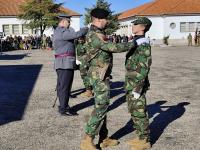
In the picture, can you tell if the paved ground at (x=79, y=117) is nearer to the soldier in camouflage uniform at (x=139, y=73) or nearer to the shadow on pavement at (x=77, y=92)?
the shadow on pavement at (x=77, y=92)

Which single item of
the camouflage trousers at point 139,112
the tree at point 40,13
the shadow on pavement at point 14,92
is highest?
the tree at point 40,13

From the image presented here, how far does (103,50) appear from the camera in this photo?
577cm

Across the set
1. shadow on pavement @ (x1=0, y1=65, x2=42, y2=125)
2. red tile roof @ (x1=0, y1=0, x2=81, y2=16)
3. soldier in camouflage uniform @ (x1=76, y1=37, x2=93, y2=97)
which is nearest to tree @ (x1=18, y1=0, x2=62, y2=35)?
red tile roof @ (x1=0, y1=0, x2=81, y2=16)

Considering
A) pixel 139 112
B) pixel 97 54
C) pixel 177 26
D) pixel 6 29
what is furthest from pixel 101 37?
pixel 177 26

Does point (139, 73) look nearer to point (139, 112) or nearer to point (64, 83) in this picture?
point (139, 112)

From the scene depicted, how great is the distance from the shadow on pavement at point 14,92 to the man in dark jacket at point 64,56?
2.88 ft

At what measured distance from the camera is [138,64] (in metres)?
5.94

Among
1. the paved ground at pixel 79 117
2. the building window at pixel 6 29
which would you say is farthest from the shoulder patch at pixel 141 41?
the building window at pixel 6 29

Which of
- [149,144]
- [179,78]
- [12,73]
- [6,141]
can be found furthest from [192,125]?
[12,73]

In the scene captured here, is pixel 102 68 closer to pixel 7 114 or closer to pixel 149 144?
pixel 149 144

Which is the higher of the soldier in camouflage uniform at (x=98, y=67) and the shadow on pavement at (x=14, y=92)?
the soldier in camouflage uniform at (x=98, y=67)

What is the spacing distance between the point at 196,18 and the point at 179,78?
48.1m

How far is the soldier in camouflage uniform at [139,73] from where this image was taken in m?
5.89

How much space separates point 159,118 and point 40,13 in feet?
137
